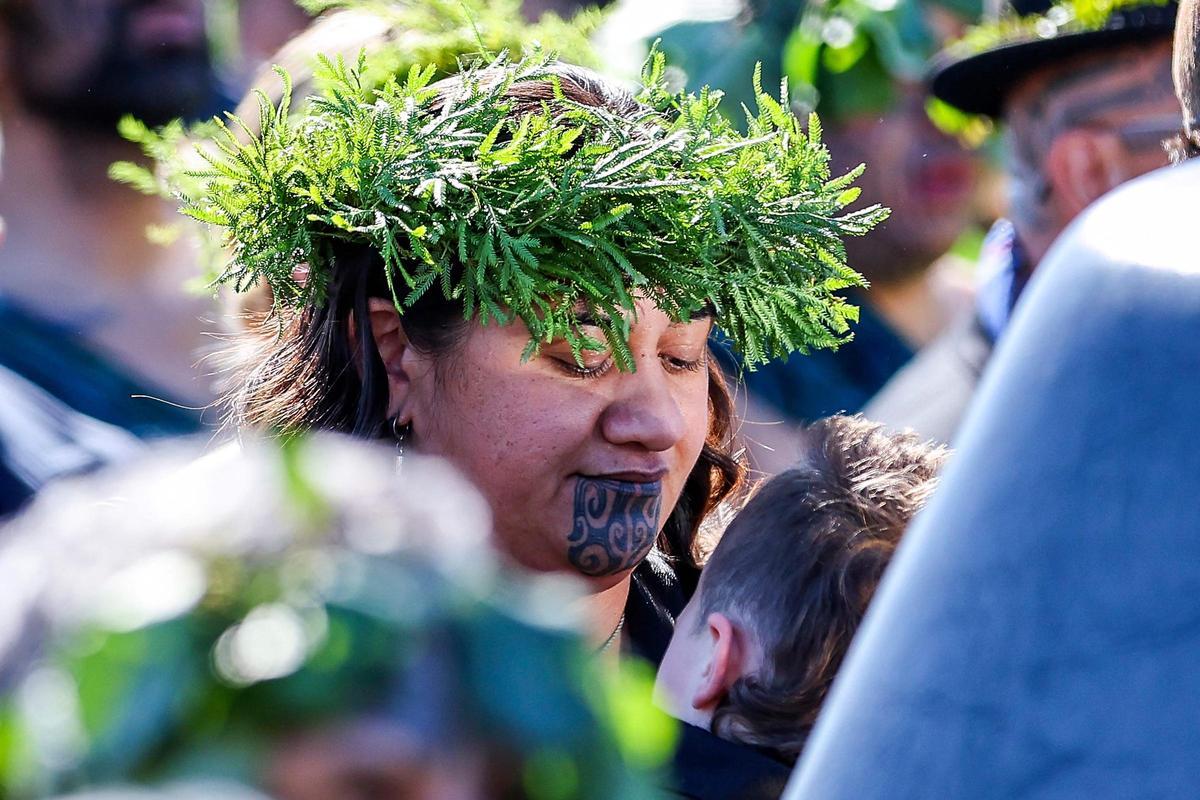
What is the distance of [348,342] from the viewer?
2217mm

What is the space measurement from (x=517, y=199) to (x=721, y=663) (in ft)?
1.93

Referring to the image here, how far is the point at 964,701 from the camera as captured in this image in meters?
0.89

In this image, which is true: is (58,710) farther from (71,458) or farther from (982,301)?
(982,301)

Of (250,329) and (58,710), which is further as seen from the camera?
(250,329)

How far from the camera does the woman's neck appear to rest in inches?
86.3

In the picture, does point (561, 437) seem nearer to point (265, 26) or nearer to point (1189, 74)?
point (1189, 74)

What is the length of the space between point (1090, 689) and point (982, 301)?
2.78 meters

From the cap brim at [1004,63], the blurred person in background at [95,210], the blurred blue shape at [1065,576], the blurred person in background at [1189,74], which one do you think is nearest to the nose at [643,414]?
the blurred person in background at [1189,74]

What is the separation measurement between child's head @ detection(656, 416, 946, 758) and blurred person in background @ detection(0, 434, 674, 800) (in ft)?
4.20

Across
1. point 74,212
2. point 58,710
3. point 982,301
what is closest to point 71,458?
point 74,212

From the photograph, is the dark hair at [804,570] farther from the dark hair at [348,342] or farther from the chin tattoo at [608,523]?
the dark hair at [348,342]

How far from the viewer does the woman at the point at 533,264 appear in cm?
202

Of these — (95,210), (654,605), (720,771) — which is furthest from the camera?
(95,210)

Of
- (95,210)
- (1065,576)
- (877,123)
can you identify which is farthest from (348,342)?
(877,123)
